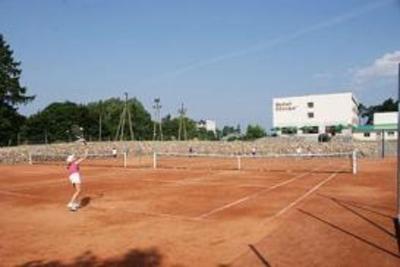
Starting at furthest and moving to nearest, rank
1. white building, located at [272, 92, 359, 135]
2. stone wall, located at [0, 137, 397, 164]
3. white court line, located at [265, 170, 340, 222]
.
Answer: white building, located at [272, 92, 359, 135], stone wall, located at [0, 137, 397, 164], white court line, located at [265, 170, 340, 222]

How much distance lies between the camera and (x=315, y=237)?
10.5 meters

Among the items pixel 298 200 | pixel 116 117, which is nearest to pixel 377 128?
pixel 116 117

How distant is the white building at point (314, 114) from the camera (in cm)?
10006

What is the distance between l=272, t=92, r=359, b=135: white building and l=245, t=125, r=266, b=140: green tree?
15.7 meters

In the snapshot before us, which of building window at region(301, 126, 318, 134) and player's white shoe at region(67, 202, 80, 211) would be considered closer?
player's white shoe at region(67, 202, 80, 211)

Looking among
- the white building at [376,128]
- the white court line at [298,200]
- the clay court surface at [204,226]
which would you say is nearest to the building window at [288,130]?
the white building at [376,128]

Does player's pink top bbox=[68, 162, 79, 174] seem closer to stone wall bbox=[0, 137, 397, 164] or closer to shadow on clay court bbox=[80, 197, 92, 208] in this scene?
shadow on clay court bbox=[80, 197, 92, 208]

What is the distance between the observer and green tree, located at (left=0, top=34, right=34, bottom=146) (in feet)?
197

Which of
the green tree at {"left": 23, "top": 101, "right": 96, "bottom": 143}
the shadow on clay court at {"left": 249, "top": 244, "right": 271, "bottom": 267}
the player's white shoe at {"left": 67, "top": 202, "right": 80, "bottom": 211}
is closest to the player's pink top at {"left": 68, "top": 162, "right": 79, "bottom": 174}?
the player's white shoe at {"left": 67, "top": 202, "right": 80, "bottom": 211}

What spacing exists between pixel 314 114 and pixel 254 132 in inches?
911

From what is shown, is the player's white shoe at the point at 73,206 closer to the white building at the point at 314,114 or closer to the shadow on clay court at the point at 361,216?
the shadow on clay court at the point at 361,216

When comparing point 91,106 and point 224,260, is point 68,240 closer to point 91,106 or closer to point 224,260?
point 224,260

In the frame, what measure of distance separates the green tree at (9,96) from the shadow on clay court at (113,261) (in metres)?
53.8

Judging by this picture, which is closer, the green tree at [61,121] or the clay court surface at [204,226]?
the clay court surface at [204,226]
